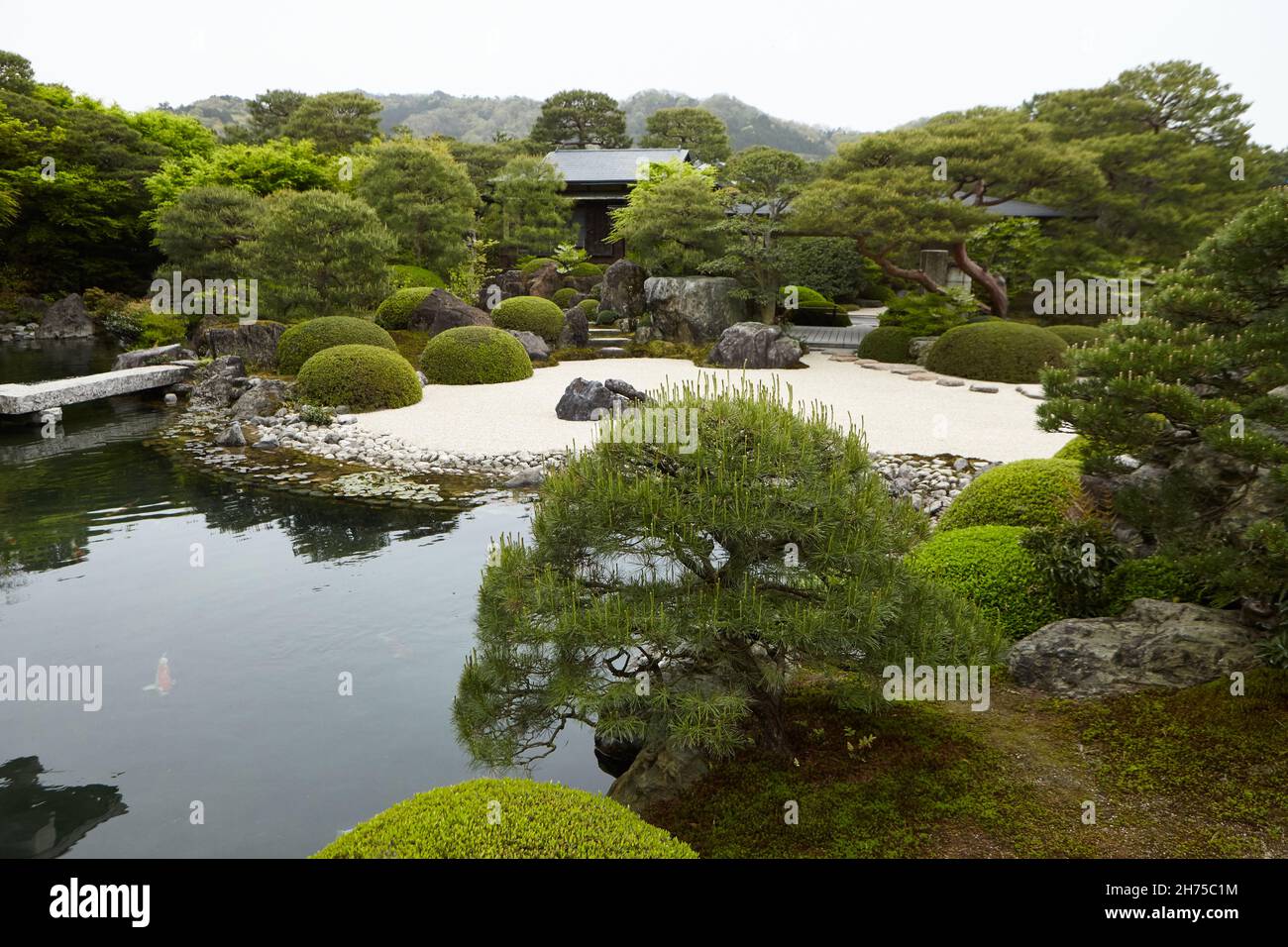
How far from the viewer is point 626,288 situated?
26859mm

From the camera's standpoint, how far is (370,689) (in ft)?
21.3

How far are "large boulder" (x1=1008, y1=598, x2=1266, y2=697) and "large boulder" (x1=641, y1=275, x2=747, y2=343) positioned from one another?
1952cm

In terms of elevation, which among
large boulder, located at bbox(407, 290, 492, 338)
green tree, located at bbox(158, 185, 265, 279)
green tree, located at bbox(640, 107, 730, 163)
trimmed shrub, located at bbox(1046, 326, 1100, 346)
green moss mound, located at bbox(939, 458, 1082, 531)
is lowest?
green moss mound, located at bbox(939, 458, 1082, 531)

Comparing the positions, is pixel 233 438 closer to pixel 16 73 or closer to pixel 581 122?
pixel 16 73

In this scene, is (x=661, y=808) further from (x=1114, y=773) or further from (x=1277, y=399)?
(x=1277, y=399)

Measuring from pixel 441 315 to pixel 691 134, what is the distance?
3901 cm

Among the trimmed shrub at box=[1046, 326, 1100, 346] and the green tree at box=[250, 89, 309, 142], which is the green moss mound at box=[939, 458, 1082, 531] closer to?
the trimmed shrub at box=[1046, 326, 1100, 346]

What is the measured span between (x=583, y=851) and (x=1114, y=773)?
3.10 m

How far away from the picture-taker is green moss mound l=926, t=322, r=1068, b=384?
1909cm

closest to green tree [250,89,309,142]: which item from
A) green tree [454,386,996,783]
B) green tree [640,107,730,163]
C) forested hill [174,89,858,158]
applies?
green tree [640,107,730,163]

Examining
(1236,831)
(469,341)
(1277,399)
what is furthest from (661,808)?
(469,341)

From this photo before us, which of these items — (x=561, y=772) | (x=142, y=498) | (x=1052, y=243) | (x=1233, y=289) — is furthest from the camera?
(x=1052, y=243)

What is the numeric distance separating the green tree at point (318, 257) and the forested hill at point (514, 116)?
300 ft

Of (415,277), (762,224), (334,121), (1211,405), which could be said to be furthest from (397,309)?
(334,121)
